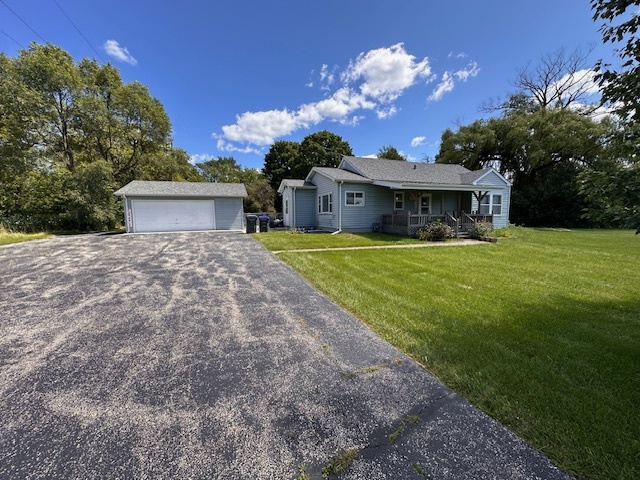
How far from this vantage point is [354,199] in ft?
50.3

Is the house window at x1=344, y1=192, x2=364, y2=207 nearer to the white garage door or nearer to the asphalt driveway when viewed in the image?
the white garage door

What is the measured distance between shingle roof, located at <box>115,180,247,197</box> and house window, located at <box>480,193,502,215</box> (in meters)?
15.1

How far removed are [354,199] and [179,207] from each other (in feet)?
35.5

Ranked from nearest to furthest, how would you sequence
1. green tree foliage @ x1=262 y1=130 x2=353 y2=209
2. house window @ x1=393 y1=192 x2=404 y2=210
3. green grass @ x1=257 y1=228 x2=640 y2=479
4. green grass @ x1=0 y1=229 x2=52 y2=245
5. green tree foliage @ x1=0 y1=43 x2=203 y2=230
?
green grass @ x1=257 y1=228 x2=640 y2=479 → green grass @ x1=0 y1=229 x2=52 y2=245 → house window @ x1=393 y1=192 x2=404 y2=210 → green tree foliage @ x1=0 y1=43 x2=203 y2=230 → green tree foliage @ x1=262 y1=130 x2=353 y2=209

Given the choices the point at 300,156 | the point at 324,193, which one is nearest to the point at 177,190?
the point at 324,193

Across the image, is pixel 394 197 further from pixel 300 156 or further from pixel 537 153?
pixel 300 156

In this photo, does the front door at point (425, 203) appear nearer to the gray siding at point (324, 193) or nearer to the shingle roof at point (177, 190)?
the gray siding at point (324, 193)

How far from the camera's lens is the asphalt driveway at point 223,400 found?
1.69m

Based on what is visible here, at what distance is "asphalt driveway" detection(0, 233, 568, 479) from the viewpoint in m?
1.69

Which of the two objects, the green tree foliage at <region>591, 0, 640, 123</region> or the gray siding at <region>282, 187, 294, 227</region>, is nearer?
the green tree foliage at <region>591, 0, 640, 123</region>

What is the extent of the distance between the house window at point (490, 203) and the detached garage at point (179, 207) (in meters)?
15.4

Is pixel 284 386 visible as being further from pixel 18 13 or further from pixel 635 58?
pixel 18 13

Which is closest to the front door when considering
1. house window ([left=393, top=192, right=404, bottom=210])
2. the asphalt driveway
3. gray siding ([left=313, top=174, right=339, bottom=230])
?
house window ([left=393, top=192, right=404, bottom=210])

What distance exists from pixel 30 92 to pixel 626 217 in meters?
27.3
